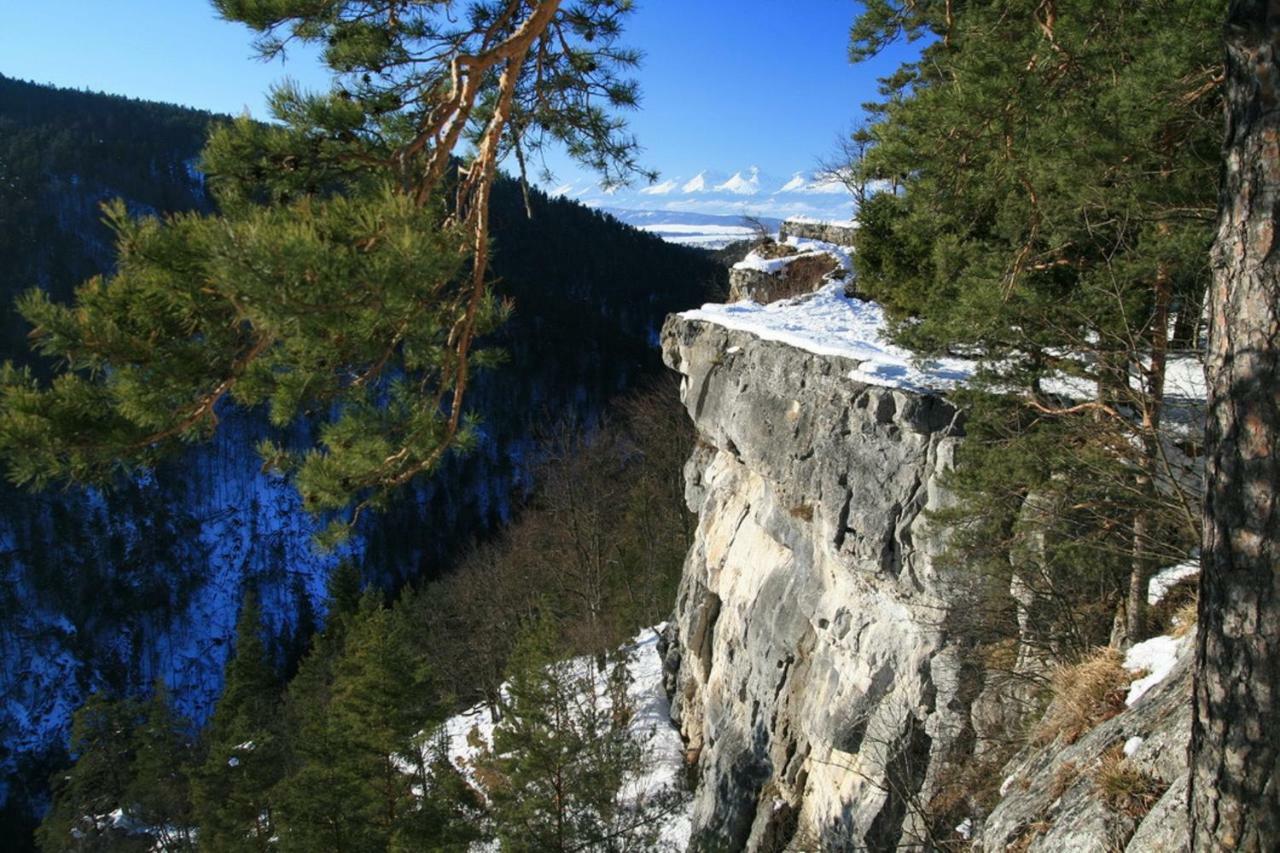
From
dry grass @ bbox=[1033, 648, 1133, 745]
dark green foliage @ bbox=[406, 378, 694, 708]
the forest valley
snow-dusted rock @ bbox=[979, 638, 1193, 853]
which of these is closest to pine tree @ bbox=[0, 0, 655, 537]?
the forest valley

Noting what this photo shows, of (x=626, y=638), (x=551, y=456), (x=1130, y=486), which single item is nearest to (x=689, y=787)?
(x=626, y=638)

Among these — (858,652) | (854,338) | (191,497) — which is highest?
(854,338)

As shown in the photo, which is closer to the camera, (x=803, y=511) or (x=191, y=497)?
(x=803, y=511)

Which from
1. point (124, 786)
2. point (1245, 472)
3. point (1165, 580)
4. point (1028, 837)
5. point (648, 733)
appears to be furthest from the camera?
point (124, 786)

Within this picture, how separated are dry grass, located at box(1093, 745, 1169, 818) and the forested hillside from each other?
24.0 m

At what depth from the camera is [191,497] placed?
6306 cm

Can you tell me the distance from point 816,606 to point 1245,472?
820 cm

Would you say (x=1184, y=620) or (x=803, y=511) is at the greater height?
(x=1184, y=620)

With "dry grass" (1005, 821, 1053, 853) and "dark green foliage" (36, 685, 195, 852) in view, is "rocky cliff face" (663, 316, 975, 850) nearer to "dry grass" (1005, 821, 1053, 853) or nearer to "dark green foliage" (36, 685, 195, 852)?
"dry grass" (1005, 821, 1053, 853)

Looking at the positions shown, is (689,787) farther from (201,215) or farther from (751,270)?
(201,215)

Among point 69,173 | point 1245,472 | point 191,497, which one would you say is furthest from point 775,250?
point 69,173

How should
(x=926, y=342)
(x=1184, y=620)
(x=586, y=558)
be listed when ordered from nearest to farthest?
Result: (x=1184, y=620) → (x=926, y=342) → (x=586, y=558)

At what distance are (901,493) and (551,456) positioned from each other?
47.8ft

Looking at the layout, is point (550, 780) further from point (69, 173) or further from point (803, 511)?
point (69, 173)
